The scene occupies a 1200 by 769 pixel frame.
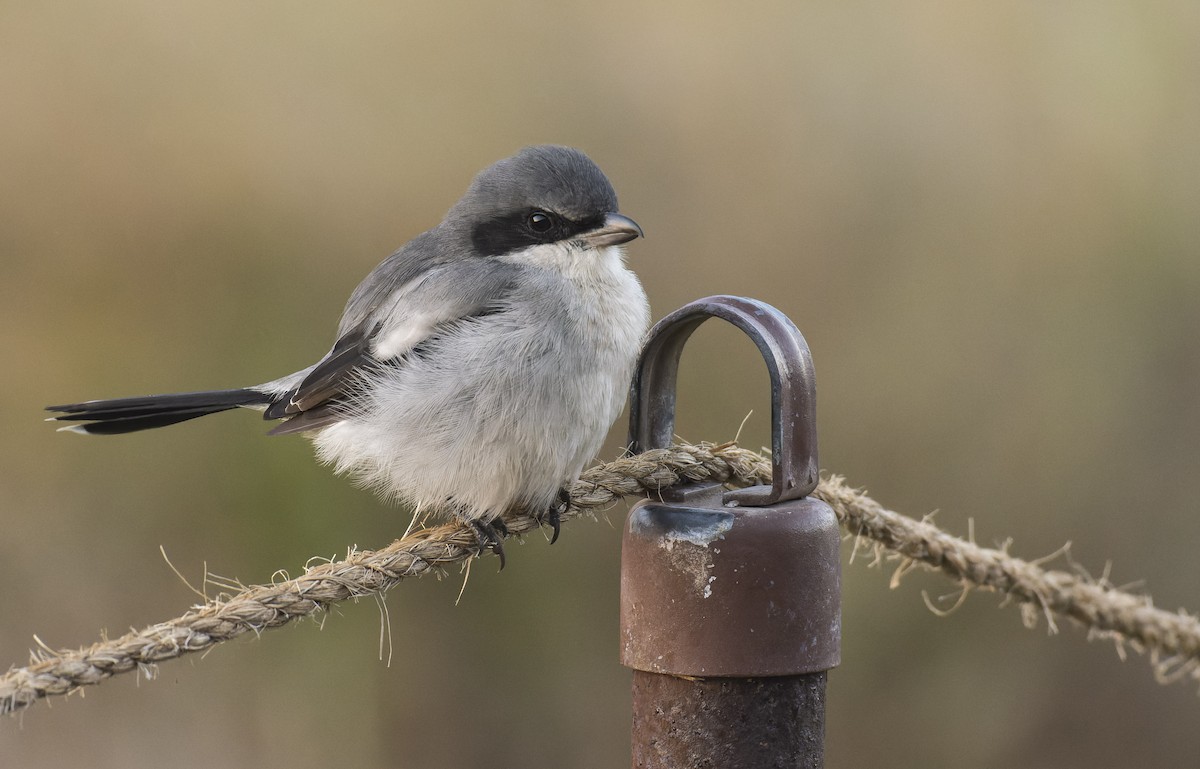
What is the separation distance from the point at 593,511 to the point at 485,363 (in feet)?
1.89

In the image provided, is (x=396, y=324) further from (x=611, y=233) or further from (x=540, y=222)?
(x=611, y=233)

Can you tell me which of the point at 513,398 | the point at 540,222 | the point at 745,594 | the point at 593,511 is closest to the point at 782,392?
the point at 745,594

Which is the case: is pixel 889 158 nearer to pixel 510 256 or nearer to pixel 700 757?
pixel 510 256

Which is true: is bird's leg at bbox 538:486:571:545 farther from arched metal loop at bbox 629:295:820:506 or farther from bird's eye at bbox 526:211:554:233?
arched metal loop at bbox 629:295:820:506

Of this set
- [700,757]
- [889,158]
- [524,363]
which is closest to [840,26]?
[889,158]

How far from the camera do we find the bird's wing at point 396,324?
3.04 metres

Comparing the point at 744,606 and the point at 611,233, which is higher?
the point at 611,233

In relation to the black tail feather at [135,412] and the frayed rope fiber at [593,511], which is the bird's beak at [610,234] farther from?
the black tail feather at [135,412]

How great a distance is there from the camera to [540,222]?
317 cm

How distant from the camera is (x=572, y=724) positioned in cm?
456

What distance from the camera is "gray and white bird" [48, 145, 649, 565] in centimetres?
282

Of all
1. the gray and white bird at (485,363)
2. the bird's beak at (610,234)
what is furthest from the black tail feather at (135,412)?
the bird's beak at (610,234)

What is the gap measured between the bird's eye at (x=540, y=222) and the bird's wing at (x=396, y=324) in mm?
132

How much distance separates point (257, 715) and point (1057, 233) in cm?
364
